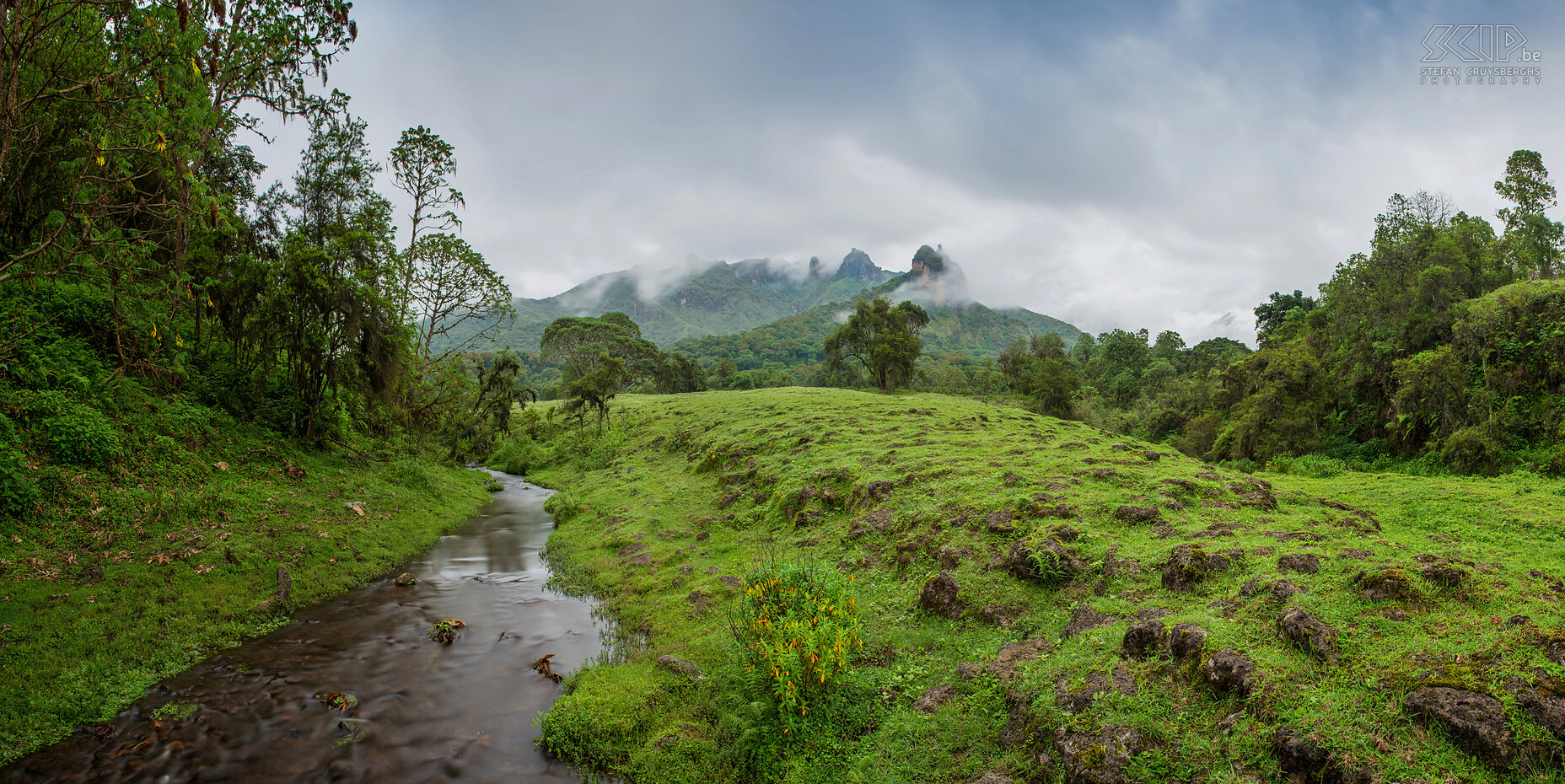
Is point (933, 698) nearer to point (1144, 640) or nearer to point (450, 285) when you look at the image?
point (1144, 640)

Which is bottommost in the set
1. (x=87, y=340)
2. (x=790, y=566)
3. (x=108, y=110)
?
(x=790, y=566)

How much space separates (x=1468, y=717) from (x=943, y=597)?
584 centimetres

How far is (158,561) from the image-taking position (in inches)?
436

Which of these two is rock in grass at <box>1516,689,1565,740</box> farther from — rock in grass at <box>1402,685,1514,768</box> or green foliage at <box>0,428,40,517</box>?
green foliage at <box>0,428,40,517</box>

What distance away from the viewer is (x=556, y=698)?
9406 mm

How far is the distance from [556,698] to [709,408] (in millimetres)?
30155

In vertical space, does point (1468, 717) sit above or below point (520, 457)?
above

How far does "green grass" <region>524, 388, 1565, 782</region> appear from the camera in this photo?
5.34m

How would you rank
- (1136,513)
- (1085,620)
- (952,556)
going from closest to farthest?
(1085,620) < (1136,513) < (952,556)

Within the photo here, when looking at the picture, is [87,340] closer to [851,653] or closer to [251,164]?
[251,164]

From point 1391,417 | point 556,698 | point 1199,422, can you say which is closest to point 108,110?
point 556,698

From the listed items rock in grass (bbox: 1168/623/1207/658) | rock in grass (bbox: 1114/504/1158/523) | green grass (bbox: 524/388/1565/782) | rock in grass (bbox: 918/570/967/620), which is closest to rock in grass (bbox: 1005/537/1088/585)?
green grass (bbox: 524/388/1565/782)

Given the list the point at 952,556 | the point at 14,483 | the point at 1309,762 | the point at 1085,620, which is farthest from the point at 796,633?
the point at 14,483

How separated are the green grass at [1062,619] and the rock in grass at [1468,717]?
8cm
